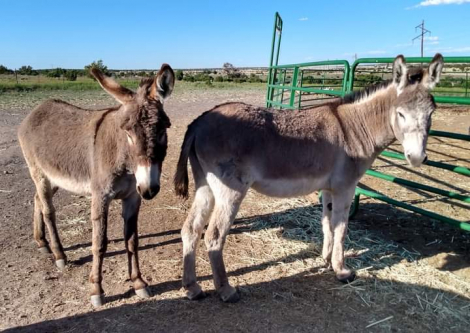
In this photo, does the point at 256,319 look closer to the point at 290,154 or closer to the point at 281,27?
the point at 290,154

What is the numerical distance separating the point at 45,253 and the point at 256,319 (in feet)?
9.25

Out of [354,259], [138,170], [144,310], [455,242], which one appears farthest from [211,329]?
[455,242]

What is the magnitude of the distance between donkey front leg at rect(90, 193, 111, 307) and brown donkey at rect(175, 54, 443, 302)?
29.9 inches

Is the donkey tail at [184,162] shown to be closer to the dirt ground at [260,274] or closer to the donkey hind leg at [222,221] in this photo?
the donkey hind leg at [222,221]

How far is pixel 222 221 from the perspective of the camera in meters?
3.29

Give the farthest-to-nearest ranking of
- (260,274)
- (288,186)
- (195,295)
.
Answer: (260,274) < (288,186) < (195,295)

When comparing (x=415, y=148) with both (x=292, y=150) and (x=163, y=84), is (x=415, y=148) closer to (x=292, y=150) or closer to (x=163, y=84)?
(x=292, y=150)

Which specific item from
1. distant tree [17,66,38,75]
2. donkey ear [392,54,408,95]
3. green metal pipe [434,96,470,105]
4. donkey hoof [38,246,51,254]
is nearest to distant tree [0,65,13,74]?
distant tree [17,66,38,75]

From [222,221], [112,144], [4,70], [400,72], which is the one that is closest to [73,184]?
[112,144]

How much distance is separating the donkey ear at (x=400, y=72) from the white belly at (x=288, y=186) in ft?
3.91

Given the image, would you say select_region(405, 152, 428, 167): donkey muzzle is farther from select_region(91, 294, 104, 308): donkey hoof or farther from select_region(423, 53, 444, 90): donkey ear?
select_region(91, 294, 104, 308): donkey hoof

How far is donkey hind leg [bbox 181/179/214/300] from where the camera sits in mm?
3436

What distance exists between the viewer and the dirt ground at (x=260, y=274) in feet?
10.1

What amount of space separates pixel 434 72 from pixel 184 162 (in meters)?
2.61
